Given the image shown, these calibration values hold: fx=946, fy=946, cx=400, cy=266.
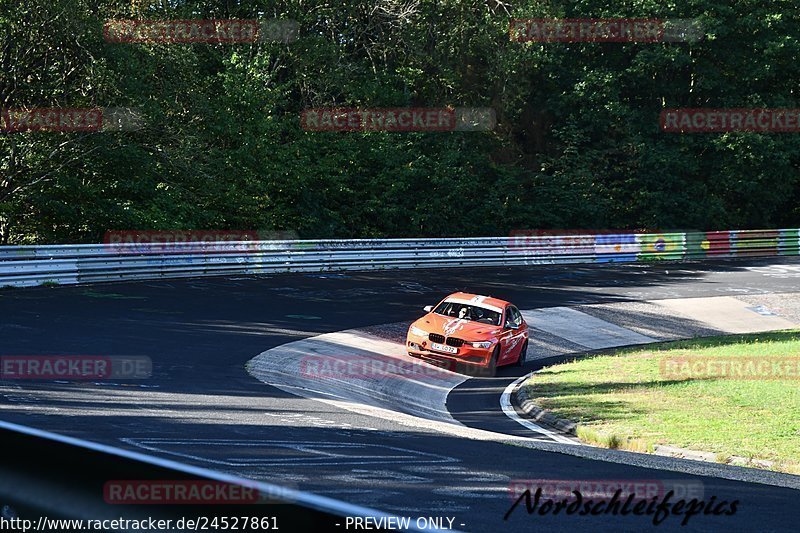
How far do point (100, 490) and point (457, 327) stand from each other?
16.6 metres

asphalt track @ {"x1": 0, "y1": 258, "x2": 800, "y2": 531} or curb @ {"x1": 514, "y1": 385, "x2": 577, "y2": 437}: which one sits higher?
asphalt track @ {"x1": 0, "y1": 258, "x2": 800, "y2": 531}

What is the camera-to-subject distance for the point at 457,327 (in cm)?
1977

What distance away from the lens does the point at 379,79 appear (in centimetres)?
4134

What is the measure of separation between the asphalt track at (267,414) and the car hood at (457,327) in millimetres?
981

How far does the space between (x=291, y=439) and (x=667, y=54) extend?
41.9m

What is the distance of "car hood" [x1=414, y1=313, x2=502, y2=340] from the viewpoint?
19609 mm

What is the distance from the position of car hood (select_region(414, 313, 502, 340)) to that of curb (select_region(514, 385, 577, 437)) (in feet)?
8.04
